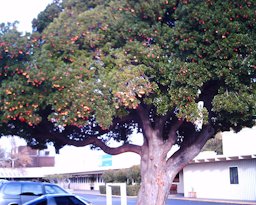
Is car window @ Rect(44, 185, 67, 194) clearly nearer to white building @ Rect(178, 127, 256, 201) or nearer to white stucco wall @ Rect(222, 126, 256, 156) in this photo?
white building @ Rect(178, 127, 256, 201)

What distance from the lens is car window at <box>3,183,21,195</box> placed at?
48.8ft

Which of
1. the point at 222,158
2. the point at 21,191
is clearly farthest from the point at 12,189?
the point at 222,158

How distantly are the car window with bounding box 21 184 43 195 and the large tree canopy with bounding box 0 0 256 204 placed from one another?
8.22ft

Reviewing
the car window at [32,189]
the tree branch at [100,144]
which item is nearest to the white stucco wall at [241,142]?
the tree branch at [100,144]

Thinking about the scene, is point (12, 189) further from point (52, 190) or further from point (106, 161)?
point (106, 161)

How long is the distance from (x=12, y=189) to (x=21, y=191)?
0.34 m

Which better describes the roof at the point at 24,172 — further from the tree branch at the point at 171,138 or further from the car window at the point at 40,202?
the car window at the point at 40,202

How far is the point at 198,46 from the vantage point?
14562 millimetres

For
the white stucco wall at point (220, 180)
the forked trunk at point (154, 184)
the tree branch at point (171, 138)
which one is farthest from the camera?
the white stucco wall at point (220, 180)

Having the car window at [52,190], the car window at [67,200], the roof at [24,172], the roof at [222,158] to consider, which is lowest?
the car window at [67,200]

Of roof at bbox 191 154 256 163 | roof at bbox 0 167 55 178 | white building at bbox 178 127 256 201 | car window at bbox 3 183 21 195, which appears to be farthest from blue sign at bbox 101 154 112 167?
car window at bbox 3 183 21 195

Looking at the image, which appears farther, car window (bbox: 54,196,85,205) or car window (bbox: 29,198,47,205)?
car window (bbox: 54,196,85,205)

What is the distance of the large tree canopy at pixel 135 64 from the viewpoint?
1409 cm

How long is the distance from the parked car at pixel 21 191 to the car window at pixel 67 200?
9.33 ft
